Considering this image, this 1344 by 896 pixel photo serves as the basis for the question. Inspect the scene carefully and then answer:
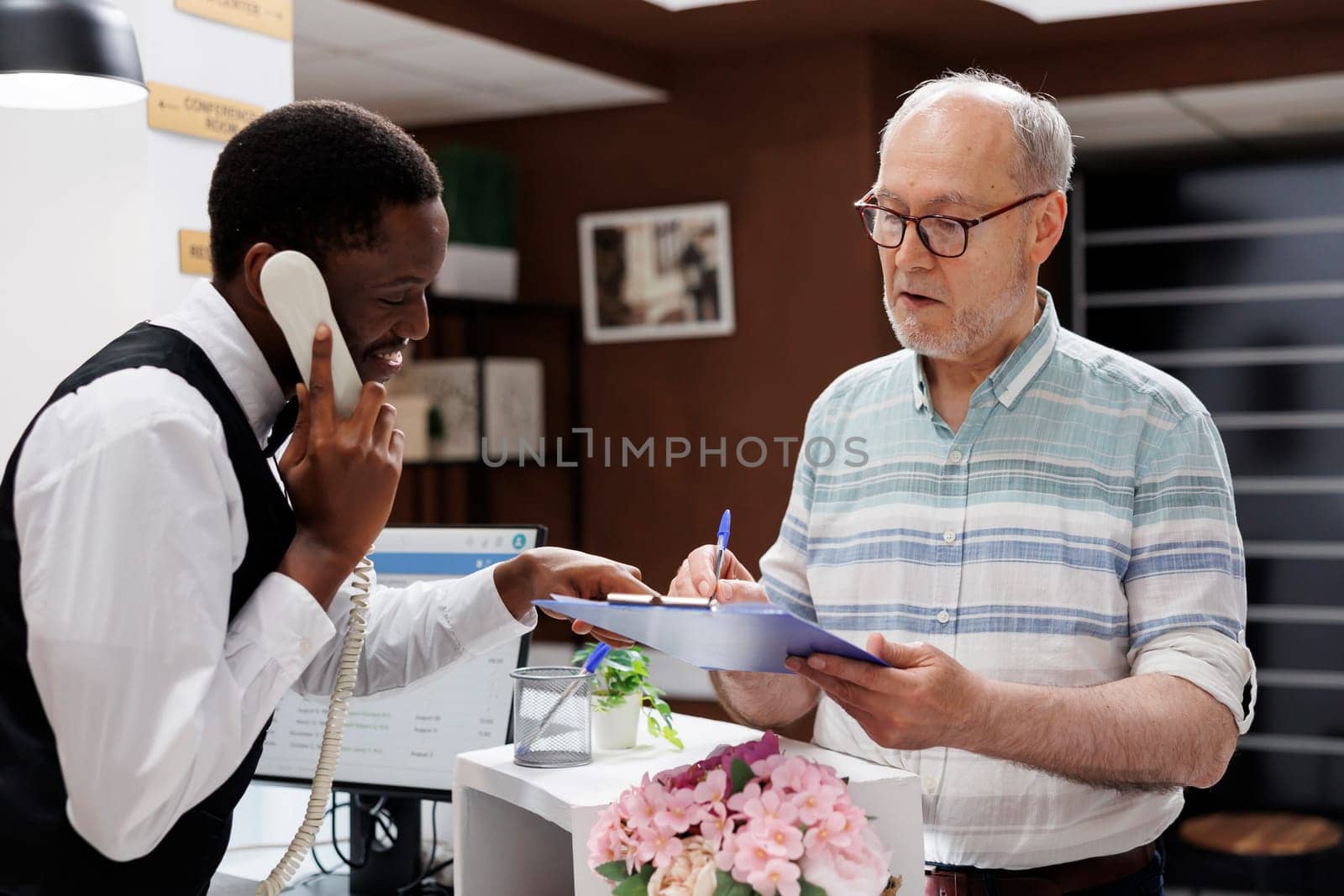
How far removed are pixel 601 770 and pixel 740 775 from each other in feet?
1.45

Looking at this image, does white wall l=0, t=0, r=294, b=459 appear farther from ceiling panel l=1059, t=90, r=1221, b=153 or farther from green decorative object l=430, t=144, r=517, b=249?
ceiling panel l=1059, t=90, r=1221, b=153

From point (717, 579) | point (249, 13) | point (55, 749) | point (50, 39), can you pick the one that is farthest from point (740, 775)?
point (249, 13)

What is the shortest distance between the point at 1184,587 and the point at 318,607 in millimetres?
948

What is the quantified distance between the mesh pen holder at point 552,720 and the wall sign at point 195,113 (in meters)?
1.30

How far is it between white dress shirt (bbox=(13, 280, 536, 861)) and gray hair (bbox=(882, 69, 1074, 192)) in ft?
3.36

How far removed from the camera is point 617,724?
1.74 meters

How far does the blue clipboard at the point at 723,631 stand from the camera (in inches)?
40.9

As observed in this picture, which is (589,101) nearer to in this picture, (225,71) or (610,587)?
(225,71)

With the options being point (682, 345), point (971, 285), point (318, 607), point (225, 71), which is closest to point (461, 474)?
point (682, 345)

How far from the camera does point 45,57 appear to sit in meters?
2.01

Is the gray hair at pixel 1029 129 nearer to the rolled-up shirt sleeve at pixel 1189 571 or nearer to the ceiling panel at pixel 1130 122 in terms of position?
the rolled-up shirt sleeve at pixel 1189 571

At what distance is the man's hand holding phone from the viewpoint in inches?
46.4

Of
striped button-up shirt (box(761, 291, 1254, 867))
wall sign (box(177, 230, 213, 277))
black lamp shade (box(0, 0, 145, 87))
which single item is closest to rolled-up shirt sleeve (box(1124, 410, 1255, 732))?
striped button-up shirt (box(761, 291, 1254, 867))

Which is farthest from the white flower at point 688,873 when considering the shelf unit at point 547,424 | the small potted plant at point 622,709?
the shelf unit at point 547,424
